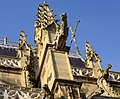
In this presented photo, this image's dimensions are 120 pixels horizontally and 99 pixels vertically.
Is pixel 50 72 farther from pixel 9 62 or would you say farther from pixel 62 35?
pixel 9 62

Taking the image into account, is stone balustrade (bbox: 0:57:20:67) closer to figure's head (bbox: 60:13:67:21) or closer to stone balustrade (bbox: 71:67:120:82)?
stone balustrade (bbox: 71:67:120:82)

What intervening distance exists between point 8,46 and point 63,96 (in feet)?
51.8

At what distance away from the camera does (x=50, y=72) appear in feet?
39.7

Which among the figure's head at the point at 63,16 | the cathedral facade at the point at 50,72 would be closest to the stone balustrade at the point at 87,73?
the cathedral facade at the point at 50,72

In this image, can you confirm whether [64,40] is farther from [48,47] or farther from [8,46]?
[8,46]

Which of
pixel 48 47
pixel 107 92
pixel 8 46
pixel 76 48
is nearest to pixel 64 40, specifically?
pixel 48 47

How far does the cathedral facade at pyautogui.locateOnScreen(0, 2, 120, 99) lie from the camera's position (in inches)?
439

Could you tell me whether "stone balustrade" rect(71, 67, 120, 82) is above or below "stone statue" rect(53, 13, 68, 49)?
below

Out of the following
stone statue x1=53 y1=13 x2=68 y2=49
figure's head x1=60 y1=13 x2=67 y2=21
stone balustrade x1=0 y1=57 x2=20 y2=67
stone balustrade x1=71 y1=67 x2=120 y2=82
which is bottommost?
stone balustrade x1=71 y1=67 x2=120 y2=82

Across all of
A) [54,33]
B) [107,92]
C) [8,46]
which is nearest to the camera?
[54,33]

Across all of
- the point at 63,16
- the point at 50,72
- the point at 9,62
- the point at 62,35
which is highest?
the point at 63,16

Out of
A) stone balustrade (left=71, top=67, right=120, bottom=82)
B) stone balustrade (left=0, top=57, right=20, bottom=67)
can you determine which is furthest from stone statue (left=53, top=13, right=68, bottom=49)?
stone balustrade (left=71, top=67, right=120, bottom=82)

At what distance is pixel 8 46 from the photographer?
26.1 m

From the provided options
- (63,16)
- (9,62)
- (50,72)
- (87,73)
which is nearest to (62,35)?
(63,16)
